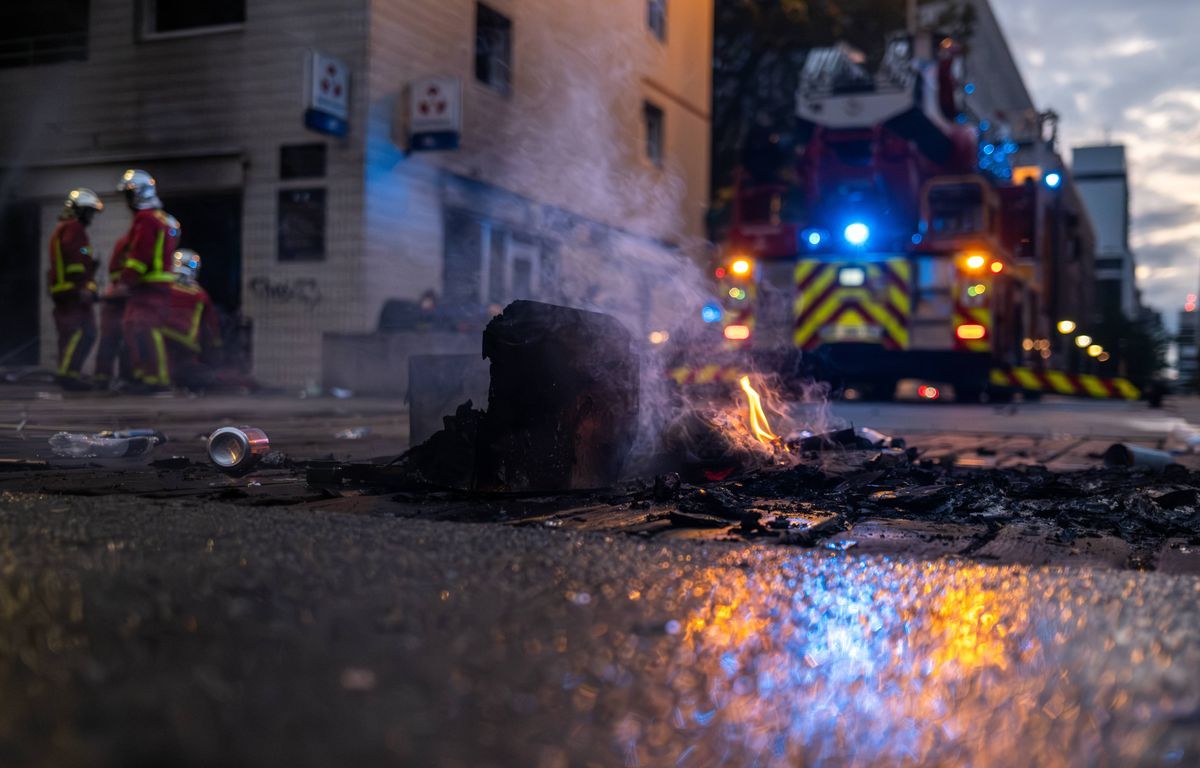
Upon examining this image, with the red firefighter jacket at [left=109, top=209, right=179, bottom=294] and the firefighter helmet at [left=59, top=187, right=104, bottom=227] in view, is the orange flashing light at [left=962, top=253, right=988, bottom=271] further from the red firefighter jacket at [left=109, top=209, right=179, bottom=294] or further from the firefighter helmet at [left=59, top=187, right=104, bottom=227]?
the firefighter helmet at [left=59, top=187, right=104, bottom=227]

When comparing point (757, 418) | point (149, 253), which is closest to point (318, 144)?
point (149, 253)

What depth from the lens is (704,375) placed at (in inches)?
237

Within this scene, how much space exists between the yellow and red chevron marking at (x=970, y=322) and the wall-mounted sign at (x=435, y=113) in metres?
6.92

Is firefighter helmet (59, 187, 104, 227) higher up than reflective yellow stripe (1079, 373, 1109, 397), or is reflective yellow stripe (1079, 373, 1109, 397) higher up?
firefighter helmet (59, 187, 104, 227)

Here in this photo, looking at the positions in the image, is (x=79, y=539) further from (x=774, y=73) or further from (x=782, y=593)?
(x=774, y=73)

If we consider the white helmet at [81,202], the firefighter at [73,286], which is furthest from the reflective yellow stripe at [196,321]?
→ the white helmet at [81,202]

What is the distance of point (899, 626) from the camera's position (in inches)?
92.3

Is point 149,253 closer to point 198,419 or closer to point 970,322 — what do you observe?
point 198,419

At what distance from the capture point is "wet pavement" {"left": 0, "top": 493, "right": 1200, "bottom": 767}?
62.8 inches

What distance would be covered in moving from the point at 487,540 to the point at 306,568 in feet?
2.10

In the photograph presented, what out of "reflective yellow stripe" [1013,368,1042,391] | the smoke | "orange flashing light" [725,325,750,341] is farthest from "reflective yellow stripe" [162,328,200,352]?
"reflective yellow stripe" [1013,368,1042,391]

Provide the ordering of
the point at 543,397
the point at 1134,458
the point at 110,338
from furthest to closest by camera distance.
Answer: the point at 110,338 < the point at 1134,458 < the point at 543,397

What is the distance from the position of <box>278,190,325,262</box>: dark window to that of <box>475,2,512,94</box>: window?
3206 mm

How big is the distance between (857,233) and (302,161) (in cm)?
754
